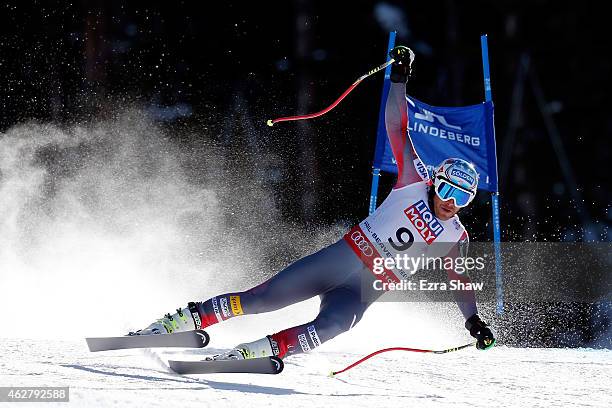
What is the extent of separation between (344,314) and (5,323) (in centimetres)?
279

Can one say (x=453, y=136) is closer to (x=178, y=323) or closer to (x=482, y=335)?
(x=482, y=335)

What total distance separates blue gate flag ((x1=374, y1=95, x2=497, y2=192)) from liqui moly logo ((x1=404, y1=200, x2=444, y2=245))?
213cm

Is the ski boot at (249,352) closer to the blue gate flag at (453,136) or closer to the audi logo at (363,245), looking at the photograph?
the audi logo at (363,245)

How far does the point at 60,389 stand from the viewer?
8.41ft

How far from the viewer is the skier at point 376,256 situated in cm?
349

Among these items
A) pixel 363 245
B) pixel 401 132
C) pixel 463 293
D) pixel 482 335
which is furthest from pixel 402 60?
pixel 482 335

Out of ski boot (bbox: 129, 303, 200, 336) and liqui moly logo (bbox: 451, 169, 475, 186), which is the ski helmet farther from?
ski boot (bbox: 129, 303, 200, 336)

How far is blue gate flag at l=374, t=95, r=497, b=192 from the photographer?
18.9 ft

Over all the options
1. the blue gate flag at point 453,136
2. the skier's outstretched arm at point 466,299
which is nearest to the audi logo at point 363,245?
the skier's outstretched arm at point 466,299

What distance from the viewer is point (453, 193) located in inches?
138

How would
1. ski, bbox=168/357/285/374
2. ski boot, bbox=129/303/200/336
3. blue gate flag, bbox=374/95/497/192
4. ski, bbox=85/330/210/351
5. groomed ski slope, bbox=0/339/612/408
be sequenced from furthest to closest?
blue gate flag, bbox=374/95/497/192, ski boot, bbox=129/303/200/336, ski, bbox=85/330/210/351, ski, bbox=168/357/285/374, groomed ski slope, bbox=0/339/612/408

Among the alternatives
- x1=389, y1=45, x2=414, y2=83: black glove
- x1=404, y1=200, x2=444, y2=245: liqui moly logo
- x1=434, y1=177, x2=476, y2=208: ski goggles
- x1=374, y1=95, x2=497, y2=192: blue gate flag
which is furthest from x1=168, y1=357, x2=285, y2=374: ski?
x1=374, y1=95, x2=497, y2=192: blue gate flag

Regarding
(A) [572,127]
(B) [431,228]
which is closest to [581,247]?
(A) [572,127]

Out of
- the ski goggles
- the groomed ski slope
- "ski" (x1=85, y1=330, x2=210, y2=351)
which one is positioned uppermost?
the ski goggles
